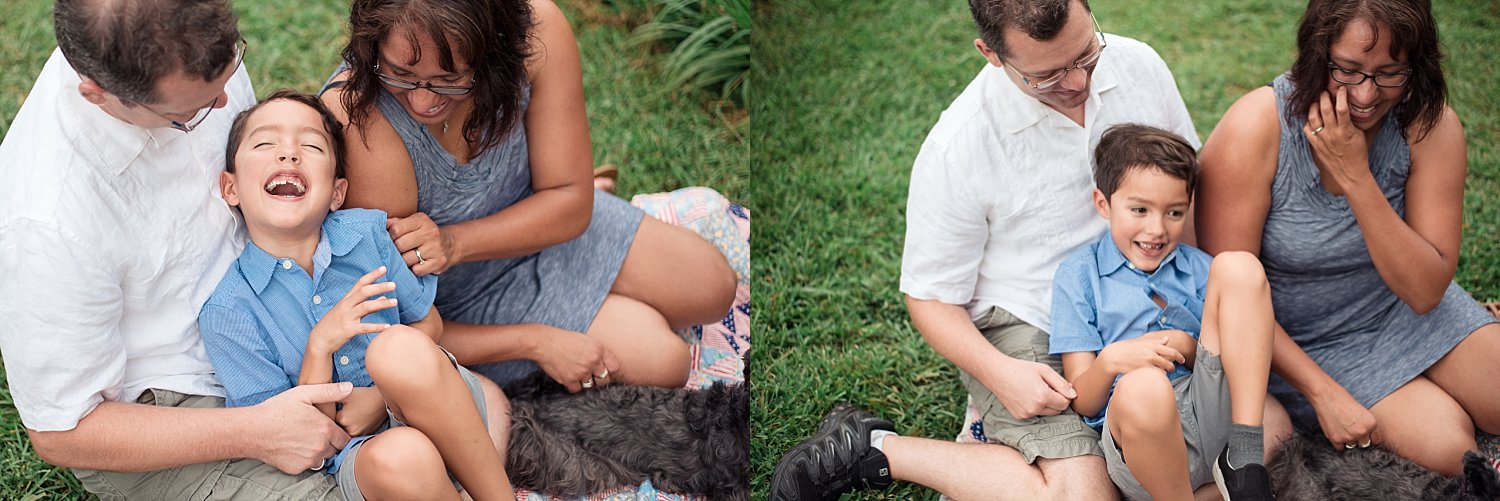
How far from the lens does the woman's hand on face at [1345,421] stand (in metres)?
2.63

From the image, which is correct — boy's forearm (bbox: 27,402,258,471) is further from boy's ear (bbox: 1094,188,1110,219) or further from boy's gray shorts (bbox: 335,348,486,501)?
boy's ear (bbox: 1094,188,1110,219)

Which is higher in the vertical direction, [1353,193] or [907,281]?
[1353,193]

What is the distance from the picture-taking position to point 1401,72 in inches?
91.1

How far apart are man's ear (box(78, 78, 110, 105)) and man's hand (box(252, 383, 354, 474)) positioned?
0.66 m

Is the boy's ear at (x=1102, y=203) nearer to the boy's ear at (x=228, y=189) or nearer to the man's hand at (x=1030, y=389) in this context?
the man's hand at (x=1030, y=389)

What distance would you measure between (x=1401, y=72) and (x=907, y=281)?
1170 millimetres

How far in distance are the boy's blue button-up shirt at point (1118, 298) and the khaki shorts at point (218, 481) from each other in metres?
1.67

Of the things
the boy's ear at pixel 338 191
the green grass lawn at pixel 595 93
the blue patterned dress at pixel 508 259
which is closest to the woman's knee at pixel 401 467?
the boy's ear at pixel 338 191

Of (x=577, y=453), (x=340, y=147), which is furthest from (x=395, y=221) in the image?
(x=577, y=453)

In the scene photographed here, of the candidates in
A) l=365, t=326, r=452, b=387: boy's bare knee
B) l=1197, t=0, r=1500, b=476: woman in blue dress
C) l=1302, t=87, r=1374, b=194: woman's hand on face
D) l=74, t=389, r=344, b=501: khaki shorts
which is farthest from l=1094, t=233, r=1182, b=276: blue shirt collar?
l=74, t=389, r=344, b=501: khaki shorts

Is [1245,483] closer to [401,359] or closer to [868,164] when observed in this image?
[868,164]

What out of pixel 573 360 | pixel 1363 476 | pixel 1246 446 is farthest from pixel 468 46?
pixel 1363 476

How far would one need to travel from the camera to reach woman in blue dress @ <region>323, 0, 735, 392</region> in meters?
2.39

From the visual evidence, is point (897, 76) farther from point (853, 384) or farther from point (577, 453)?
point (577, 453)
